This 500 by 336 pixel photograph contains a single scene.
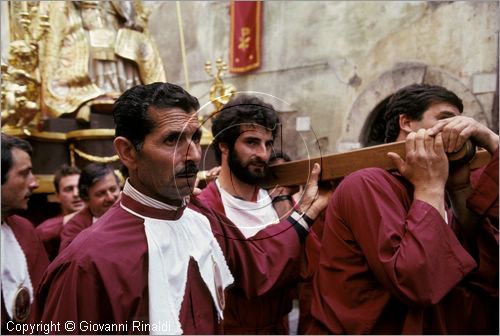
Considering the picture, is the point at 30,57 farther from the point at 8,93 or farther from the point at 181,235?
the point at 181,235

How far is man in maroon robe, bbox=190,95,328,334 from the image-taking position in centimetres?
159

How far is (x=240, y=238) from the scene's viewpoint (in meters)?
1.77

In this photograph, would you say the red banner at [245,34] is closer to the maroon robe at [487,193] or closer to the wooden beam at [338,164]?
the wooden beam at [338,164]

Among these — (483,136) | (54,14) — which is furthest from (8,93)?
(483,136)

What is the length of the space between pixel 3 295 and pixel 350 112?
7068 millimetres

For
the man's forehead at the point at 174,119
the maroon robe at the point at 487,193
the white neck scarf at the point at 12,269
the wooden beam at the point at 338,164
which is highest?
the man's forehead at the point at 174,119

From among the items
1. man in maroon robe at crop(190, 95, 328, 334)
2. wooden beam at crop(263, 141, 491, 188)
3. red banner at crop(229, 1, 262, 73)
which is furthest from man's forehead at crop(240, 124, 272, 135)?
red banner at crop(229, 1, 262, 73)

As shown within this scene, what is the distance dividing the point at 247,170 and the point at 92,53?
181 inches

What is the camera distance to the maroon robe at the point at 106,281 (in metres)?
1.33

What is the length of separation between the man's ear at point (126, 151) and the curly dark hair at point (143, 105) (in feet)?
0.05

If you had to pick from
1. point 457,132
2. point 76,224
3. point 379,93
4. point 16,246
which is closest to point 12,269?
point 16,246

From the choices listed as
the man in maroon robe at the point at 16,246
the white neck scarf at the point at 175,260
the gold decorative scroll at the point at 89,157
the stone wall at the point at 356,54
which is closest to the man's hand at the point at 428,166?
the white neck scarf at the point at 175,260

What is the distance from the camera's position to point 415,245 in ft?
5.03

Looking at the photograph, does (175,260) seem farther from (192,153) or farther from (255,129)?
(255,129)
